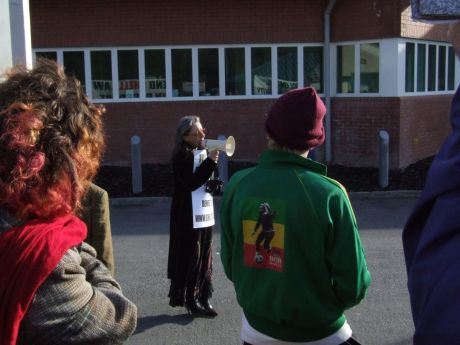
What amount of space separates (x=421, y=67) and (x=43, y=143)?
43.6ft

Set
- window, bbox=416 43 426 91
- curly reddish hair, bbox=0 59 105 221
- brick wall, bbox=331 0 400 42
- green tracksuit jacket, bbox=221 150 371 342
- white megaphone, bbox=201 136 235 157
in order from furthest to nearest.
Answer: window, bbox=416 43 426 91, brick wall, bbox=331 0 400 42, white megaphone, bbox=201 136 235 157, green tracksuit jacket, bbox=221 150 371 342, curly reddish hair, bbox=0 59 105 221

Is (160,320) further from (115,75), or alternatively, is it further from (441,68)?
(441,68)

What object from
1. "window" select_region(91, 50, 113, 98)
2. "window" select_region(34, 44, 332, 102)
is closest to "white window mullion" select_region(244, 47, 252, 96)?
"window" select_region(34, 44, 332, 102)

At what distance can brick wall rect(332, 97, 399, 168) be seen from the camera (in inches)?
514

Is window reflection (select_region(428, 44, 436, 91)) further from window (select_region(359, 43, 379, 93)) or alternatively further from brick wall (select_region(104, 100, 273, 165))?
brick wall (select_region(104, 100, 273, 165))

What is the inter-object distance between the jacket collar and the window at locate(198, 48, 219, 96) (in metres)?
11.4

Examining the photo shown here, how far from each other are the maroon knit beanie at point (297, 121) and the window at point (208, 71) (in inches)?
447

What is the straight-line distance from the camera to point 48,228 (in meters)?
1.73

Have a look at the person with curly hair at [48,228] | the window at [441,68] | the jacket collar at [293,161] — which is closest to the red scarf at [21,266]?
the person with curly hair at [48,228]

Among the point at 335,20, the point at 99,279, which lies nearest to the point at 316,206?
the point at 99,279

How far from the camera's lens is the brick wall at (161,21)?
535 inches

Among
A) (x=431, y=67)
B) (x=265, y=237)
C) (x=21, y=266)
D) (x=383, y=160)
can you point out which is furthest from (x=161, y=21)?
(x=21, y=266)

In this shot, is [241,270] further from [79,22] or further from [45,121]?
[79,22]

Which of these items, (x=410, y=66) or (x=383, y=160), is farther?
(x=410, y=66)
